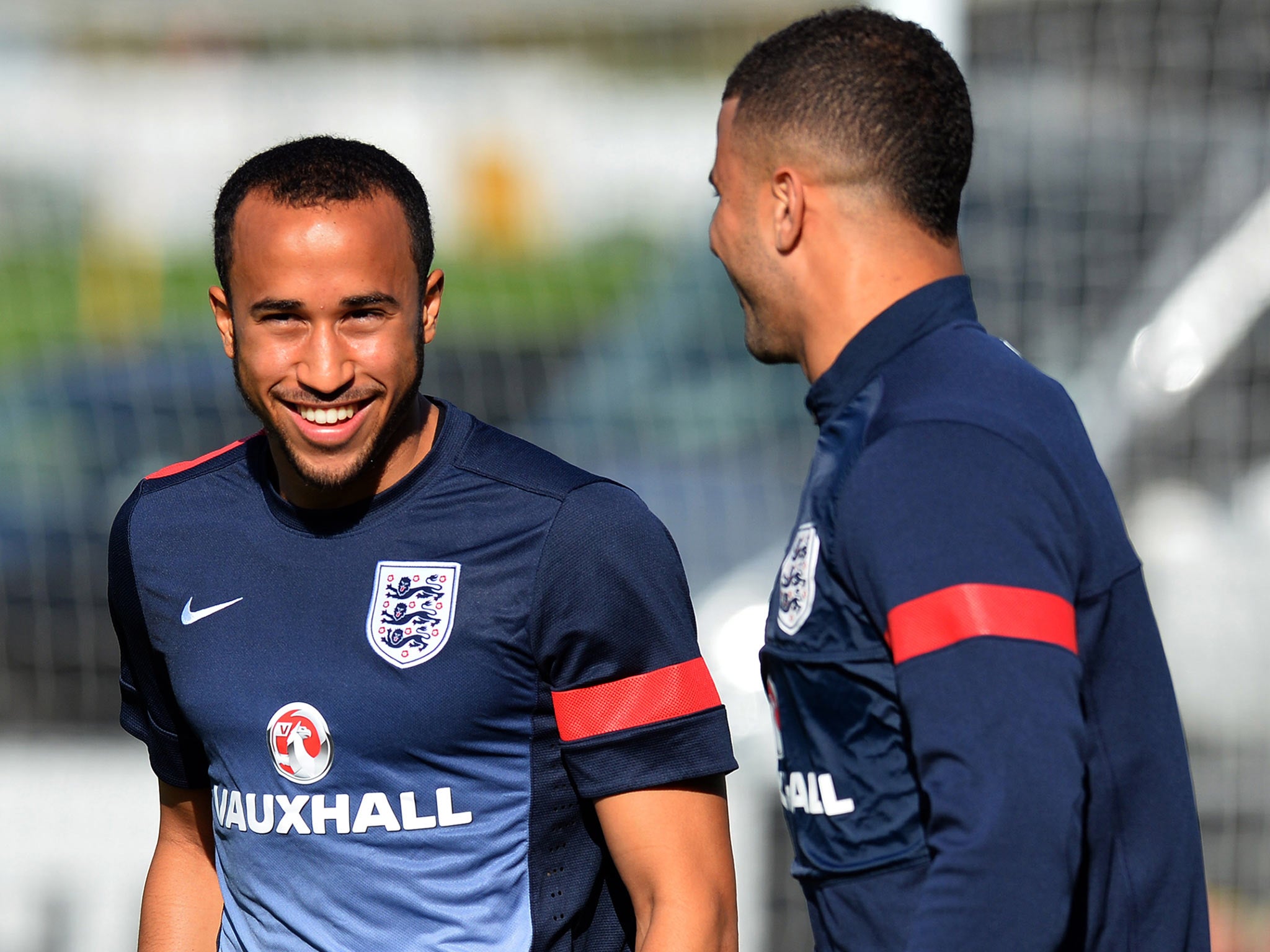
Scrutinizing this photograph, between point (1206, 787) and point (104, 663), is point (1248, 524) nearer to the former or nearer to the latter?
point (1206, 787)

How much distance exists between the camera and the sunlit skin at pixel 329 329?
1843mm

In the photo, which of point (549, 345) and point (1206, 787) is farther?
point (549, 345)

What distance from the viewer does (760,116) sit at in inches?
58.3

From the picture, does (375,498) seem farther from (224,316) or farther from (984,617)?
(984,617)

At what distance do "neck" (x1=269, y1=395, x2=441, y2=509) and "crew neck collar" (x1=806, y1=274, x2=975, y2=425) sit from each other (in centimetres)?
69

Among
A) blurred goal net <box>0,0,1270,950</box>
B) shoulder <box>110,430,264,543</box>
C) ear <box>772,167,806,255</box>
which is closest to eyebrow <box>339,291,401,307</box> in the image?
shoulder <box>110,430,264,543</box>

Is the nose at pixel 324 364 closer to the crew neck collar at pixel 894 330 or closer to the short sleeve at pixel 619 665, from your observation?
the short sleeve at pixel 619 665

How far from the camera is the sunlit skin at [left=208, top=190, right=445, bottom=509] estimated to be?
1.84 meters

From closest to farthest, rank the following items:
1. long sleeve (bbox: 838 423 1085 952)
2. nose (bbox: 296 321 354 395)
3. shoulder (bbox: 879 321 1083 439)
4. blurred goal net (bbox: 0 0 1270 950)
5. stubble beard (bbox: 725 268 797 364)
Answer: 1. long sleeve (bbox: 838 423 1085 952)
2. shoulder (bbox: 879 321 1083 439)
3. stubble beard (bbox: 725 268 797 364)
4. nose (bbox: 296 321 354 395)
5. blurred goal net (bbox: 0 0 1270 950)

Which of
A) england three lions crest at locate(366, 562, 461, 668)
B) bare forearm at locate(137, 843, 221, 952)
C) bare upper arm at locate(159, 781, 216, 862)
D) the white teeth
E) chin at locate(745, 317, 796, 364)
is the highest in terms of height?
chin at locate(745, 317, 796, 364)

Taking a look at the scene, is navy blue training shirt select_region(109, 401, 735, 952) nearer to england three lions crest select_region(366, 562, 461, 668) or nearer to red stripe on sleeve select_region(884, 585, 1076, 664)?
england three lions crest select_region(366, 562, 461, 668)

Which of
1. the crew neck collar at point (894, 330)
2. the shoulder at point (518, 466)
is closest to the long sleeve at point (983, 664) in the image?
the crew neck collar at point (894, 330)

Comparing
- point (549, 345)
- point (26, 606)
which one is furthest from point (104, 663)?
point (549, 345)

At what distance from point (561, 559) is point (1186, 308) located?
4.36 meters
